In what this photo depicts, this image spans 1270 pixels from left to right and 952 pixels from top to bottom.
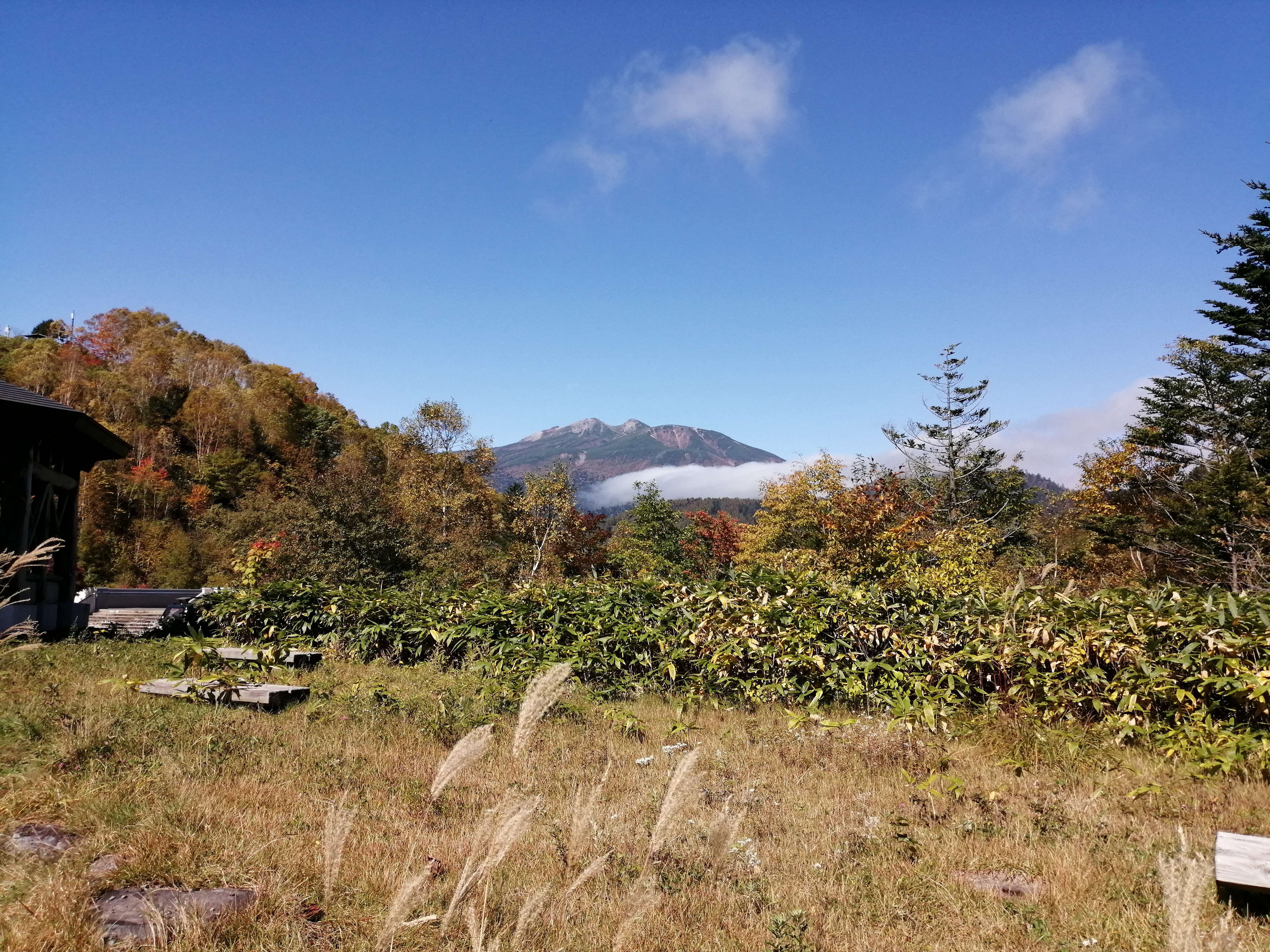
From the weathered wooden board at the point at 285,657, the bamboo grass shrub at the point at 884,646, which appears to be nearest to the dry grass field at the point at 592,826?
the bamboo grass shrub at the point at 884,646

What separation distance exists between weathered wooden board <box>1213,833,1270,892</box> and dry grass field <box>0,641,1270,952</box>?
22 centimetres

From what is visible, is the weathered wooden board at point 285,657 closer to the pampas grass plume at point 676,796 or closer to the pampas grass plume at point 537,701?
the pampas grass plume at point 537,701

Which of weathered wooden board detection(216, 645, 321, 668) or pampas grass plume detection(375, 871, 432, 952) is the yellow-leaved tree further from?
pampas grass plume detection(375, 871, 432, 952)

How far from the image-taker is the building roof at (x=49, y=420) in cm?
1042

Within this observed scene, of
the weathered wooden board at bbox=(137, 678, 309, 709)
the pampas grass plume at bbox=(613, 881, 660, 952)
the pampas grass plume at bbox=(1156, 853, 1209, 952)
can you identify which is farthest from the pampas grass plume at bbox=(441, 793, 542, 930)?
the weathered wooden board at bbox=(137, 678, 309, 709)

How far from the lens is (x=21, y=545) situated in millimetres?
11109

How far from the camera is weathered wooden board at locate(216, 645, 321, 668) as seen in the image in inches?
319

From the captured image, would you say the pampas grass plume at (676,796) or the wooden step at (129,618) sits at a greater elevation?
the pampas grass plume at (676,796)

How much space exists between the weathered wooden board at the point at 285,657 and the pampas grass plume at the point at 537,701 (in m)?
6.22

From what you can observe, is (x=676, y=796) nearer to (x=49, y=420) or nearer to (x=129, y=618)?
(x=49, y=420)

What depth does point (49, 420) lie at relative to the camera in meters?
10.9

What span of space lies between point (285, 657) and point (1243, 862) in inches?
342

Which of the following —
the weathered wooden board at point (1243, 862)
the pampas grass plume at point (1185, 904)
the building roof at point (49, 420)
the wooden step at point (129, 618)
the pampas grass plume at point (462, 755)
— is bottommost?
the wooden step at point (129, 618)

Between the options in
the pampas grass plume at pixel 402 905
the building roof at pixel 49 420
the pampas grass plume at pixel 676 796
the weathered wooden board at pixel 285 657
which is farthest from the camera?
the building roof at pixel 49 420
